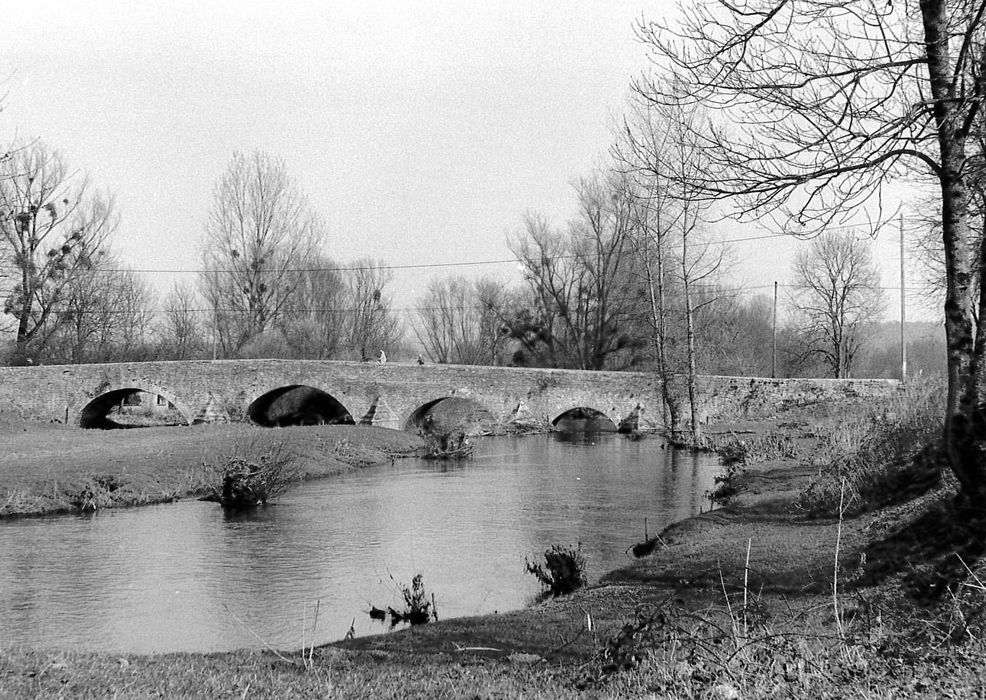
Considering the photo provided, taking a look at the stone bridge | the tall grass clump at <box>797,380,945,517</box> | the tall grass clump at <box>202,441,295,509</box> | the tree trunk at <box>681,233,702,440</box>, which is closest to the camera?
the tall grass clump at <box>797,380,945,517</box>

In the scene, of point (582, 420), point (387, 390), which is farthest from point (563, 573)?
point (582, 420)

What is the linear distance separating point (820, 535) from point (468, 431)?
83.2 feet

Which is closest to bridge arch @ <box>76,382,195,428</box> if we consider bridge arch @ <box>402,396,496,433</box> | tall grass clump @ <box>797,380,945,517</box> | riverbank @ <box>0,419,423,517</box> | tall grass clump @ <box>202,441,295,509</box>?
riverbank @ <box>0,419,423,517</box>

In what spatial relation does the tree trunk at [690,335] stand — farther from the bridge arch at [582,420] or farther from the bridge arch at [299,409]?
the bridge arch at [299,409]

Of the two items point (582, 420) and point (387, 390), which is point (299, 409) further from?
point (582, 420)

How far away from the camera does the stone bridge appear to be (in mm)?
32094

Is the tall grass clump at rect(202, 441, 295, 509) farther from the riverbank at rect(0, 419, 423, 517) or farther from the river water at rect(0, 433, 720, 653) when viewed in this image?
the riverbank at rect(0, 419, 423, 517)

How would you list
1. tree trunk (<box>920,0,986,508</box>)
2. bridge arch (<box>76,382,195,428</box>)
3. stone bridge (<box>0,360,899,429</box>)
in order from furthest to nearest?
1. bridge arch (<box>76,382,195,428</box>)
2. stone bridge (<box>0,360,899,429</box>)
3. tree trunk (<box>920,0,986,508</box>)

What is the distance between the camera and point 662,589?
751 centimetres

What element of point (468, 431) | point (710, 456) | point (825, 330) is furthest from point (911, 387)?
point (825, 330)

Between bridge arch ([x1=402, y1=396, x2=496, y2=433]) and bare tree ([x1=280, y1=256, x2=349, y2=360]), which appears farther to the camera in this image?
bare tree ([x1=280, y1=256, x2=349, y2=360])

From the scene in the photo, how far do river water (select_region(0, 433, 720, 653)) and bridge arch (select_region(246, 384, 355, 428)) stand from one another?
16312 mm

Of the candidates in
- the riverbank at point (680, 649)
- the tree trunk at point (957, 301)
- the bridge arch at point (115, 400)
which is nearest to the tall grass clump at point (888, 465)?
the riverbank at point (680, 649)

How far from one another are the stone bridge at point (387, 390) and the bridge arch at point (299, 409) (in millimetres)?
1060
